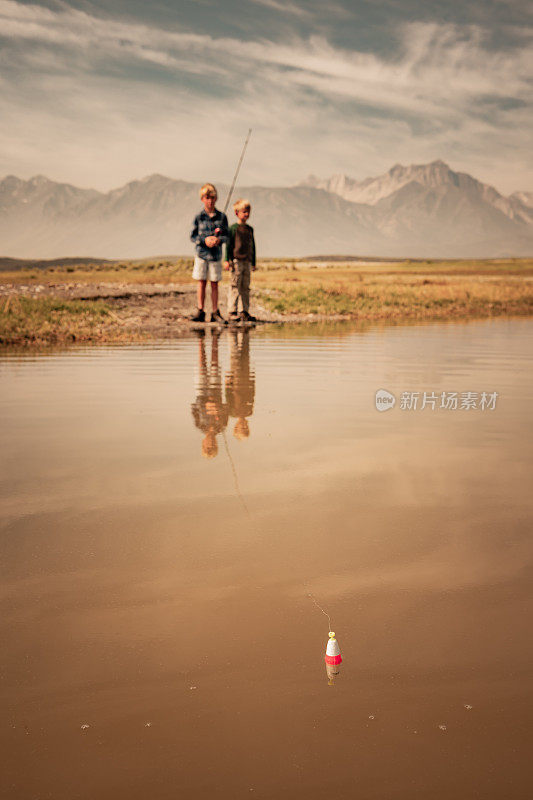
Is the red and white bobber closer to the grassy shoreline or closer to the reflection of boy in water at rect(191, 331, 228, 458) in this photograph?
the reflection of boy in water at rect(191, 331, 228, 458)

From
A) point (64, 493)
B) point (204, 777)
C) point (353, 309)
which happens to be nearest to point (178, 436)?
point (64, 493)

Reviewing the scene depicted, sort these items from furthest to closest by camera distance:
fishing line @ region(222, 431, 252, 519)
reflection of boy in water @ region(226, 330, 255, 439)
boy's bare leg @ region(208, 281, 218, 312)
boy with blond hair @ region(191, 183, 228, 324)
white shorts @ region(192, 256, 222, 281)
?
1. boy's bare leg @ region(208, 281, 218, 312)
2. white shorts @ region(192, 256, 222, 281)
3. boy with blond hair @ region(191, 183, 228, 324)
4. reflection of boy in water @ region(226, 330, 255, 439)
5. fishing line @ region(222, 431, 252, 519)

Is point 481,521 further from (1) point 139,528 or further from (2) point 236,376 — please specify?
(2) point 236,376

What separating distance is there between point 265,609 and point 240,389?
5.99 meters

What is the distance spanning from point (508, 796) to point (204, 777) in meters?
0.91

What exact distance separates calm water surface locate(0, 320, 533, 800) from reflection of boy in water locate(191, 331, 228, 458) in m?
0.06

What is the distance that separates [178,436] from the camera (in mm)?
6566

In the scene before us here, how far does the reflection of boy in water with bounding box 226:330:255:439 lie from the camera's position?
7.07 meters

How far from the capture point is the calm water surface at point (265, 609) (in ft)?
7.69

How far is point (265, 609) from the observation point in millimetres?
3250

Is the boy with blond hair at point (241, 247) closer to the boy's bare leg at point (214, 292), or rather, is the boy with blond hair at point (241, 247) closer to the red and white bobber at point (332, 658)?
the boy's bare leg at point (214, 292)

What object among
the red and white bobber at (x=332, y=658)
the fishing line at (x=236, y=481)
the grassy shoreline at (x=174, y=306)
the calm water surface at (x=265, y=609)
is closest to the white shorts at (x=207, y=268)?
the grassy shoreline at (x=174, y=306)

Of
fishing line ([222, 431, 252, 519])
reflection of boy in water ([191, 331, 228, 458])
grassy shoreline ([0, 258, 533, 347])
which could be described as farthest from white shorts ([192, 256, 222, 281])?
fishing line ([222, 431, 252, 519])

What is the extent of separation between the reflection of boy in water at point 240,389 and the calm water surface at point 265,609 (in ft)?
0.52
